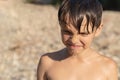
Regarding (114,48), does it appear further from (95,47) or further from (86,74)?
(86,74)

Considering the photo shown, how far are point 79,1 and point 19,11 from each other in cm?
991

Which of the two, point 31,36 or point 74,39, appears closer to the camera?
point 74,39

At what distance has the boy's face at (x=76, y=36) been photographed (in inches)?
118

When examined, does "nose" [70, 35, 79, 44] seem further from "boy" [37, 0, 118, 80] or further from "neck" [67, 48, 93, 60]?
"neck" [67, 48, 93, 60]

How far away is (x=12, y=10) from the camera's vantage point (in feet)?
42.3

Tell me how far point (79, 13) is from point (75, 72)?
48 centimetres

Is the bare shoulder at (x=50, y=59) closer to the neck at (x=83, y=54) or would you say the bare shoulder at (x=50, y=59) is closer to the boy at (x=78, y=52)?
the boy at (x=78, y=52)

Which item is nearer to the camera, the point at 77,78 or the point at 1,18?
the point at 77,78

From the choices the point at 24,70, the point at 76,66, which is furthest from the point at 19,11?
the point at 76,66

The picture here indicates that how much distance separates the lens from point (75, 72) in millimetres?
3271

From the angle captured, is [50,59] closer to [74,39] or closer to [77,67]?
[77,67]

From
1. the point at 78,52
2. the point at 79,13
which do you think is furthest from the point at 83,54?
the point at 79,13

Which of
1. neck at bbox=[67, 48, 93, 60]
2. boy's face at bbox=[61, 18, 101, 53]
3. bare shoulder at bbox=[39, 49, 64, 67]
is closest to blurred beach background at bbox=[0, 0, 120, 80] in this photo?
bare shoulder at bbox=[39, 49, 64, 67]

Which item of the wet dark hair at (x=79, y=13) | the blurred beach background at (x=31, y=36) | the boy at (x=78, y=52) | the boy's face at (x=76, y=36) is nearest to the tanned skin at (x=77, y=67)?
the boy at (x=78, y=52)
